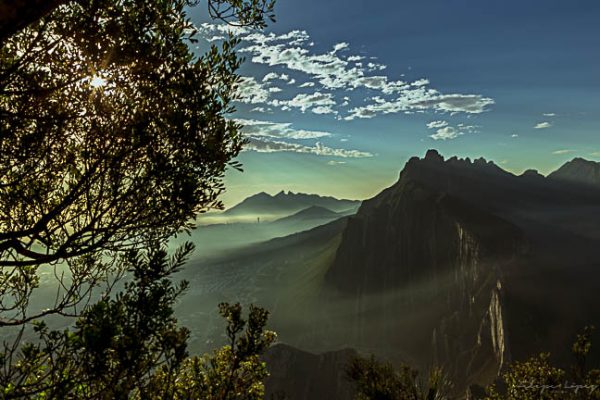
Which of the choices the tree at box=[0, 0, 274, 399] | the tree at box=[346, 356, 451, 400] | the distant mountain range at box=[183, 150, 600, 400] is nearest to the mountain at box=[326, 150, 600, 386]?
the distant mountain range at box=[183, 150, 600, 400]

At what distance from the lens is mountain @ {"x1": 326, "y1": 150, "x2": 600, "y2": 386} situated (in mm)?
93312

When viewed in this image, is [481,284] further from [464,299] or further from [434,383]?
[434,383]

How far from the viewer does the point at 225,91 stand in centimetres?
1006

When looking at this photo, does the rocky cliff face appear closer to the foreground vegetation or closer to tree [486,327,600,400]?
tree [486,327,600,400]

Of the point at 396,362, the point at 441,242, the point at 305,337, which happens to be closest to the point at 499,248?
the point at 441,242

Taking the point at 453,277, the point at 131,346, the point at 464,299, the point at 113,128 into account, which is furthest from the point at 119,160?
the point at 453,277

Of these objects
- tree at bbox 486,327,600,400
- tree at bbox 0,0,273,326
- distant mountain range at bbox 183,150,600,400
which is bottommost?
distant mountain range at bbox 183,150,600,400

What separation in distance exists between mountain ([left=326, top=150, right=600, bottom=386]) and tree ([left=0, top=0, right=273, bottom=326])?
10153 cm

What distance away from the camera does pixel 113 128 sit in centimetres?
941

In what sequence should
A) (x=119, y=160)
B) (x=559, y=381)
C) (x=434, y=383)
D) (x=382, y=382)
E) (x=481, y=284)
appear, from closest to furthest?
(x=119, y=160) → (x=434, y=383) → (x=382, y=382) → (x=559, y=381) → (x=481, y=284)

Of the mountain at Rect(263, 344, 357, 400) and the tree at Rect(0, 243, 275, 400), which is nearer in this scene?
the tree at Rect(0, 243, 275, 400)

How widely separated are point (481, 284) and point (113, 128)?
136 m

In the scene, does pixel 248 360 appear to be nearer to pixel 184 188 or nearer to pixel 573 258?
pixel 184 188

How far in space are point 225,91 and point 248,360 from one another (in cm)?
844
